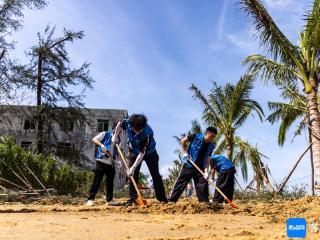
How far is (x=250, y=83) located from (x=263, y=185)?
3953 mm

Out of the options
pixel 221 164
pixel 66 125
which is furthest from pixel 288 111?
pixel 66 125

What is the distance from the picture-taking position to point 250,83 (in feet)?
51.7

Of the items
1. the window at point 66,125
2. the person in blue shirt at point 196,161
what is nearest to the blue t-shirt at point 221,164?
the person in blue shirt at point 196,161

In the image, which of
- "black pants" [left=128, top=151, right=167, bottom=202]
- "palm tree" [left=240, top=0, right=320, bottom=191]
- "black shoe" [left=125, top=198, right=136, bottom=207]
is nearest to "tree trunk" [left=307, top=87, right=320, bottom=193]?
"palm tree" [left=240, top=0, right=320, bottom=191]

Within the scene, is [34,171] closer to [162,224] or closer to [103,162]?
[103,162]

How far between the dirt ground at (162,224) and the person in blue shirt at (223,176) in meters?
1.28

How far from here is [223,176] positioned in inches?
330

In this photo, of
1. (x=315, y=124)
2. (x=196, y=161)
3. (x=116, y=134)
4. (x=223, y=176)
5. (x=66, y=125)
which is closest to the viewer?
(x=116, y=134)

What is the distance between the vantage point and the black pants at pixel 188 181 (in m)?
7.55

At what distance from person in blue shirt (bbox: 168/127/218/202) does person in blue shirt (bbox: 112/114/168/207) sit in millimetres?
450

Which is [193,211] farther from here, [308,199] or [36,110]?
[36,110]

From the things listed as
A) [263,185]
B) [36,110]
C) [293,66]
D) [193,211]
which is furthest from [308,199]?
[36,110]

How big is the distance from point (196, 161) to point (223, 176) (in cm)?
87

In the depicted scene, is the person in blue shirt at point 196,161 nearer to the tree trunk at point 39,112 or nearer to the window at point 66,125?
the tree trunk at point 39,112
